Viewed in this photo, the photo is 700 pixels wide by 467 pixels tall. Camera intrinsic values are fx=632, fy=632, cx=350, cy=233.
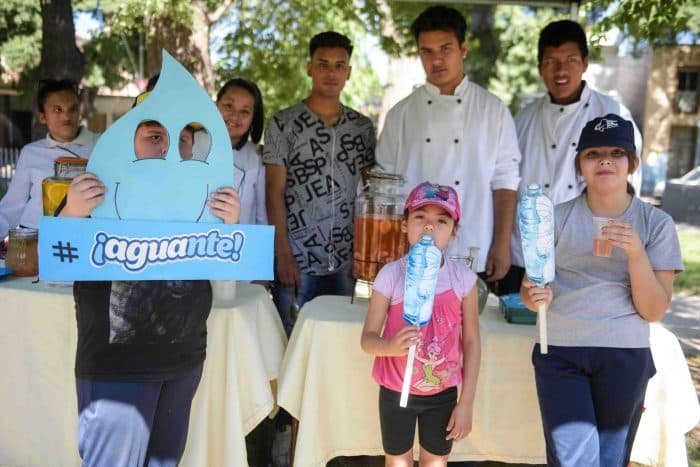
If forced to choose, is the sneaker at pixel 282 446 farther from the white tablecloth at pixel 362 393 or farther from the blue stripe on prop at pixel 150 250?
the blue stripe on prop at pixel 150 250

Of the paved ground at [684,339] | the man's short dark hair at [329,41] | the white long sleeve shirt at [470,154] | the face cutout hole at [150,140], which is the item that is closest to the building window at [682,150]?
the paved ground at [684,339]

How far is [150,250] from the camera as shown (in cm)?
181

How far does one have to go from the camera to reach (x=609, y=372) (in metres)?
1.92

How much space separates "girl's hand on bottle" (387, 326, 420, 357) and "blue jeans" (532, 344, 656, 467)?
49 cm

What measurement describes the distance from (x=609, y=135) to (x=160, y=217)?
136cm

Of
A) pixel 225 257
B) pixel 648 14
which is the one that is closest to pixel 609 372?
pixel 225 257

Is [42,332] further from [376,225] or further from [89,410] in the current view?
[376,225]

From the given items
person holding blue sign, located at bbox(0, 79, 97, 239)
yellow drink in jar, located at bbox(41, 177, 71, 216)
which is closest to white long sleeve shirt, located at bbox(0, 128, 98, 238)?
person holding blue sign, located at bbox(0, 79, 97, 239)

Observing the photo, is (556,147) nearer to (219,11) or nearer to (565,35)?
(565,35)

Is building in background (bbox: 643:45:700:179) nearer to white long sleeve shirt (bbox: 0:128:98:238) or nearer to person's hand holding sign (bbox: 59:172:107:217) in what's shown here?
white long sleeve shirt (bbox: 0:128:98:238)

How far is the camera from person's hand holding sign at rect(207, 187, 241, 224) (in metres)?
1.87

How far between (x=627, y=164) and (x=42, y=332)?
2.28 m

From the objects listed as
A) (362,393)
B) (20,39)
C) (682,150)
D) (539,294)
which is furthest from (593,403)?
(682,150)

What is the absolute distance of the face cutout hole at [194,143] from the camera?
6.57 feet
